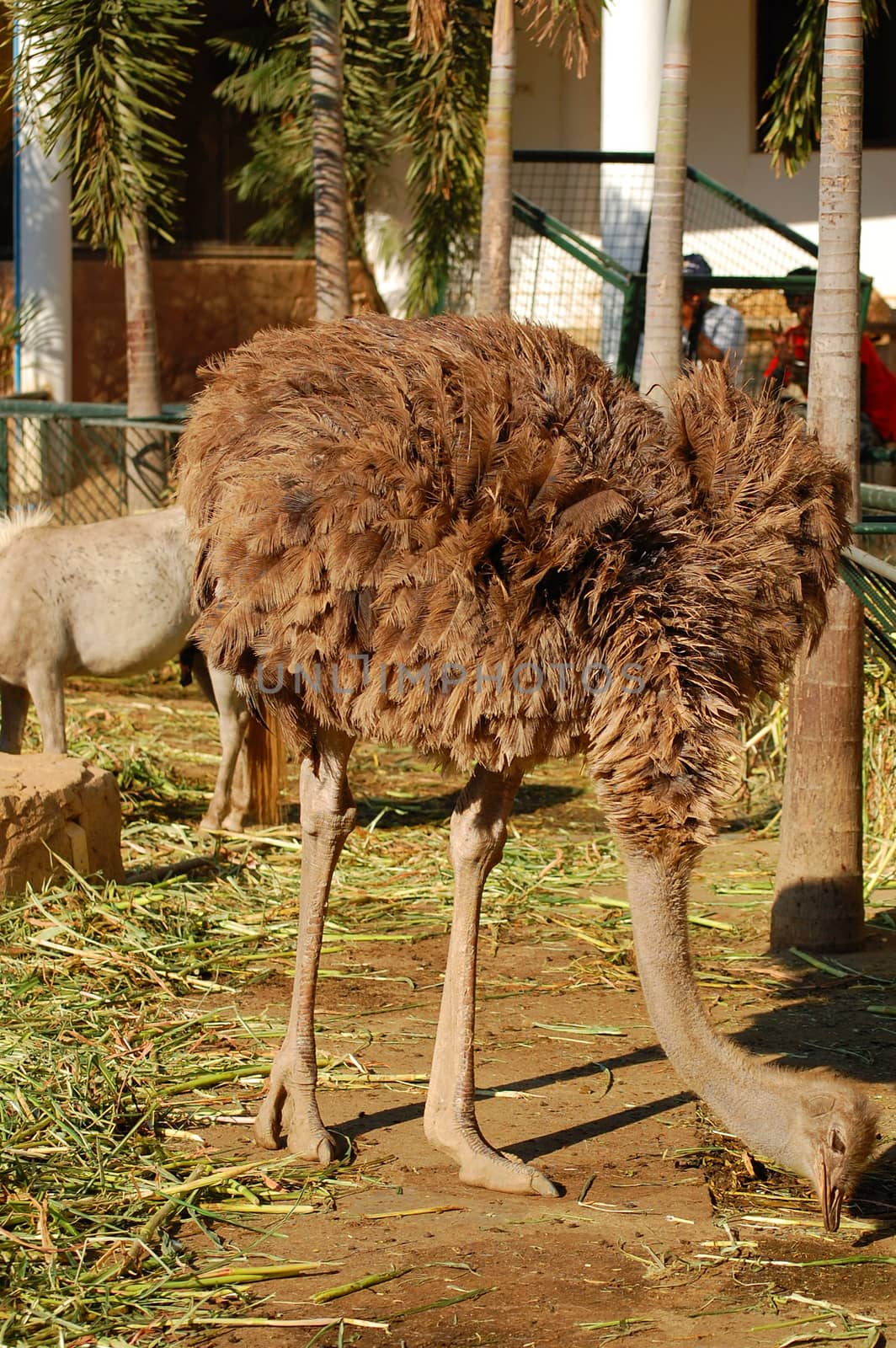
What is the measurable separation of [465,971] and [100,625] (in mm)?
3557

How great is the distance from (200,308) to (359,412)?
12.0 metres

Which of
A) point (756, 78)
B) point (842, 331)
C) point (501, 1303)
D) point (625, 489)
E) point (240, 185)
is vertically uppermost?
point (756, 78)

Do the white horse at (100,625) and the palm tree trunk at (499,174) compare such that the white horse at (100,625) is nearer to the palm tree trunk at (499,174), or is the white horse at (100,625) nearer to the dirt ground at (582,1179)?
the dirt ground at (582,1179)

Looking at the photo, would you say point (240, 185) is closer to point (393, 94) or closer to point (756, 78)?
point (393, 94)

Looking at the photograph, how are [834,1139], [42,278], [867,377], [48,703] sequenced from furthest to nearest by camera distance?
[42,278]
[867,377]
[48,703]
[834,1139]

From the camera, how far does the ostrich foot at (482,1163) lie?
389 centimetres

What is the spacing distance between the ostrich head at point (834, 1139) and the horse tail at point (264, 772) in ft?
13.3

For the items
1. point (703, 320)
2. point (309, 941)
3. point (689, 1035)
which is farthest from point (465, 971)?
point (703, 320)

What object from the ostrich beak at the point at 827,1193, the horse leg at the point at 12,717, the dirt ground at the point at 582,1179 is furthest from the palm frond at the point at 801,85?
the ostrich beak at the point at 827,1193

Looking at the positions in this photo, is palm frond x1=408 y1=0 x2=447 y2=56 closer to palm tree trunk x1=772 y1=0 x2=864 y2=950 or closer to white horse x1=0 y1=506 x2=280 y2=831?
white horse x1=0 y1=506 x2=280 y2=831

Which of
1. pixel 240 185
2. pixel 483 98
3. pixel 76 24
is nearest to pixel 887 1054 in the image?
pixel 76 24

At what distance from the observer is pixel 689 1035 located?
3.32 meters

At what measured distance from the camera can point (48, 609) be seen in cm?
693

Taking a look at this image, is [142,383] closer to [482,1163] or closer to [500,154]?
[500,154]
